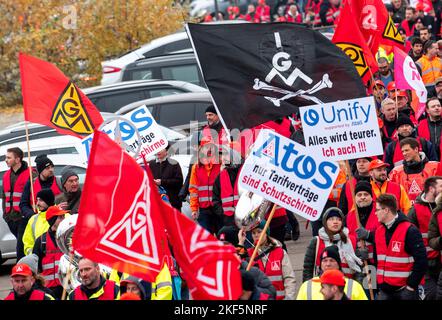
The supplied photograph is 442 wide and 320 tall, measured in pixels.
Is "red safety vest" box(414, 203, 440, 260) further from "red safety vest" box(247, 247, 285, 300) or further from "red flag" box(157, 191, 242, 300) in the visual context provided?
"red flag" box(157, 191, 242, 300)

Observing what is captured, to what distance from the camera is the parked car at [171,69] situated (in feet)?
81.0

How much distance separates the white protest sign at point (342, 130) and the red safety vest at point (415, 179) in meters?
2.33

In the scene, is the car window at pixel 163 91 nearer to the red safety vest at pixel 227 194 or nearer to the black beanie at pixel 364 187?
the red safety vest at pixel 227 194

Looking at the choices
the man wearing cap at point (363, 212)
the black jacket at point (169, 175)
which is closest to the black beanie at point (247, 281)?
the man wearing cap at point (363, 212)

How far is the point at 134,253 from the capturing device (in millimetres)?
9805

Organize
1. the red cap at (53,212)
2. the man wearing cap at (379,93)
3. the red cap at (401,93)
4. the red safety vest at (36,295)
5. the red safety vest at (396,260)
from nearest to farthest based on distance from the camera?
the red safety vest at (36,295) → the red safety vest at (396,260) → the red cap at (53,212) → the red cap at (401,93) → the man wearing cap at (379,93)

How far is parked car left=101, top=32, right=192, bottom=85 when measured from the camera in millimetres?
26188

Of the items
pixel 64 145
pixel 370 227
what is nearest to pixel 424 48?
pixel 64 145

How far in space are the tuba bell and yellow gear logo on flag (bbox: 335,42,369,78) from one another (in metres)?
2.28

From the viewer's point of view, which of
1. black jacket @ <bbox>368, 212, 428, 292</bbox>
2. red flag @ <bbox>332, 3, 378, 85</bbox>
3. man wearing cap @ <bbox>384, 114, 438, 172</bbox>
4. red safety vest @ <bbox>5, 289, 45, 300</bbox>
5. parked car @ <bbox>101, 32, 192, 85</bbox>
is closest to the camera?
red safety vest @ <bbox>5, 289, 45, 300</bbox>

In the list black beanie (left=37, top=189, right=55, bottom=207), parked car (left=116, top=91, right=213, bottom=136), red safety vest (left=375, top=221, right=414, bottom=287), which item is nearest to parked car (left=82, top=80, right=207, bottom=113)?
parked car (left=116, top=91, right=213, bottom=136)

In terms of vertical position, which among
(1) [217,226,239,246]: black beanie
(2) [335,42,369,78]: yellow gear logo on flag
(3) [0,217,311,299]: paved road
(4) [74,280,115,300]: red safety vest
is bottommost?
A: (3) [0,217,311,299]: paved road

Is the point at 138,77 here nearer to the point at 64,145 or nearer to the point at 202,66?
the point at 64,145

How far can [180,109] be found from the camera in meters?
21.0
